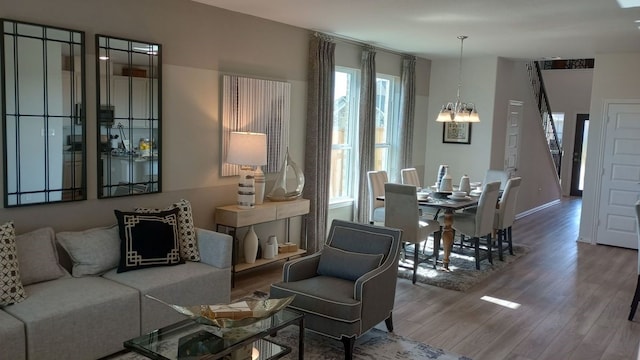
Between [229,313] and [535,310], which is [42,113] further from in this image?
[535,310]

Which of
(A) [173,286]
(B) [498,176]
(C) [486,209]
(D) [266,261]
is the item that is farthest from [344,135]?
(A) [173,286]

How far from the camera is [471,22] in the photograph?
521cm

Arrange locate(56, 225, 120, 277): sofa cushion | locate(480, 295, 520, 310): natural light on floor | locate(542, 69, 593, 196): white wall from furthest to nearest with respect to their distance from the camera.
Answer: locate(542, 69, 593, 196): white wall, locate(480, 295, 520, 310): natural light on floor, locate(56, 225, 120, 277): sofa cushion

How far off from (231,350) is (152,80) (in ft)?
8.55

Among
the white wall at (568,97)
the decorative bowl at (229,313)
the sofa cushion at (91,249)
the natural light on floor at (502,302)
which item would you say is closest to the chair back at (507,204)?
the natural light on floor at (502,302)

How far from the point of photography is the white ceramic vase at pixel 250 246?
514cm

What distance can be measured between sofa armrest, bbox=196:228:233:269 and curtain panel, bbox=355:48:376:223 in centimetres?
302

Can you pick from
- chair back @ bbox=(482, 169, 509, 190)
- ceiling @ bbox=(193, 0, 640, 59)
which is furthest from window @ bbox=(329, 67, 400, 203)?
chair back @ bbox=(482, 169, 509, 190)

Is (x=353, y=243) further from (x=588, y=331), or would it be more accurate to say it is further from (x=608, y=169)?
(x=608, y=169)

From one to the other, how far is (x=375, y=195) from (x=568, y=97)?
7.16 meters

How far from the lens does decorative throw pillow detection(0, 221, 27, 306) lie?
3.14 m

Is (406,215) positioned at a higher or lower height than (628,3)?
lower

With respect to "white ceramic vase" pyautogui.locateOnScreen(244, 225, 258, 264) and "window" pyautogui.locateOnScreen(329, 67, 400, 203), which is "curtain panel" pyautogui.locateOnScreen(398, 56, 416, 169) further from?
"white ceramic vase" pyautogui.locateOnScreen(244, 225, 258, 264)

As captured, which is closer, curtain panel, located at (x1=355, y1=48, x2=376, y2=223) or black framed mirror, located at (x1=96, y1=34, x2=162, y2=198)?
black framed mirror, located at (x1=96, y1=34, x2=162, y2=198)
